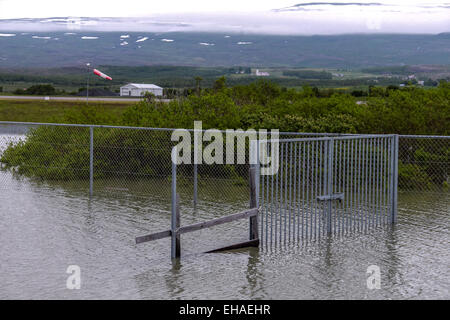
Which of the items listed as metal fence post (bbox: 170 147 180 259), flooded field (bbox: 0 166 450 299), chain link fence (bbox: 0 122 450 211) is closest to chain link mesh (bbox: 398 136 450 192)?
chain link fence (bbox: 0 122 450 211)

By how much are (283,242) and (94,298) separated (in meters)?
4.60

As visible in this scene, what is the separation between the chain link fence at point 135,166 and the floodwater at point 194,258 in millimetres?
1601

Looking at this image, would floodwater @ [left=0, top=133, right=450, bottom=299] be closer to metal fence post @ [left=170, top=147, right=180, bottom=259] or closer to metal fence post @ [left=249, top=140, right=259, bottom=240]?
metal fence post @ [left=170, top=147, right=180, bottom=259]

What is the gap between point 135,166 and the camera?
757 inches

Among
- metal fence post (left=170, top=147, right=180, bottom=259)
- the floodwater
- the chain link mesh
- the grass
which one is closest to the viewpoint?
the floodwater

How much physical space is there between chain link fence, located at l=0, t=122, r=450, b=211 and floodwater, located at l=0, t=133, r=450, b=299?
160 cm

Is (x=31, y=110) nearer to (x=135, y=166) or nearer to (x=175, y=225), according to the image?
(x=135, y=166)

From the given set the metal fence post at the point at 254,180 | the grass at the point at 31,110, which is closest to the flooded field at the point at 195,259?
the metal fence post at the point at 254,180

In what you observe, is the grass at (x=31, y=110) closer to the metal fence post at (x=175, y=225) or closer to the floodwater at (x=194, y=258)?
the floodwater at (x=194, y=258)

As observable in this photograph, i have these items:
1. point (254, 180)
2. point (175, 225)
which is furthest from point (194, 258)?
point (254, 180)

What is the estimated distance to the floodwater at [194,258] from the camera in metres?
9.80

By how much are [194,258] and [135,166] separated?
7.91 metres

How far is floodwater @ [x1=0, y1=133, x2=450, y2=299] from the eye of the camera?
9797mm

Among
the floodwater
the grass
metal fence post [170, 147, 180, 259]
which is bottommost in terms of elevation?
the grass
